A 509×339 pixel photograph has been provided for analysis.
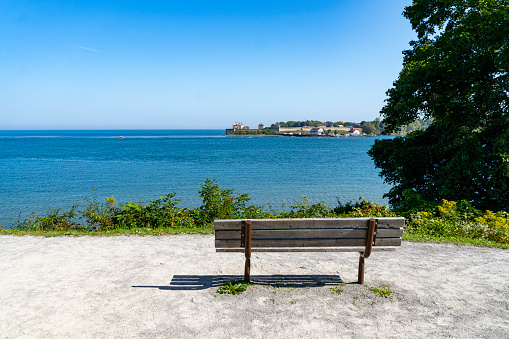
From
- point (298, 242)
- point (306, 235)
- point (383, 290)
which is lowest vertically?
point (383, 290)

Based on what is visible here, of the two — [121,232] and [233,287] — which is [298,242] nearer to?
[233,287]

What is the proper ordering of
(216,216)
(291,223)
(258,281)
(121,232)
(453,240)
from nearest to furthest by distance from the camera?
(291,223)
(258,281)
(453,240)
(121,232)
(216,216)

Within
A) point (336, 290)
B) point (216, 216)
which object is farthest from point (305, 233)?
point (216, 216)

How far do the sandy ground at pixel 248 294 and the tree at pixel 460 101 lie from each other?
292 inches

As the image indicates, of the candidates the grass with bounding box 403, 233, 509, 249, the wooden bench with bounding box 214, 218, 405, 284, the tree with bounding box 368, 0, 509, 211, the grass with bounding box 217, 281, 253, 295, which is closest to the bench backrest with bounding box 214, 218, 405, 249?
the wooden bench with bounding box 214, 218, 405, 284

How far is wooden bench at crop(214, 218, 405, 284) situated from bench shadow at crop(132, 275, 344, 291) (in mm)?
729

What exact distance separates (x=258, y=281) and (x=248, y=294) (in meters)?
0.56

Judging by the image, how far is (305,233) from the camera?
5.31 meters

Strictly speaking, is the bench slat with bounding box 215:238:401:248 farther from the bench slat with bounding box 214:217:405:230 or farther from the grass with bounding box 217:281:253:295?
the grass with bounding box 217:281:253:295

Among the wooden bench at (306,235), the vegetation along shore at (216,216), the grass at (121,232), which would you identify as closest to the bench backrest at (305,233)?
the wooden bench at (306,235)

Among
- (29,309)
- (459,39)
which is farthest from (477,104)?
(29,309)

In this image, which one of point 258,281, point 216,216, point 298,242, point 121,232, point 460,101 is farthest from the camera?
point 460,101

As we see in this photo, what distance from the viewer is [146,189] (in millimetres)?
27953

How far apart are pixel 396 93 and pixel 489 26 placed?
5157 millimetres
